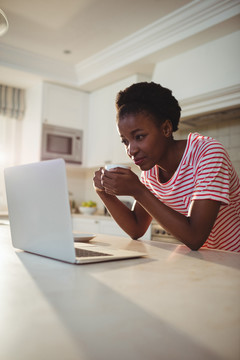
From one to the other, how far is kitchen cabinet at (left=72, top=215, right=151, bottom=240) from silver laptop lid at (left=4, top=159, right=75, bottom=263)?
247cm

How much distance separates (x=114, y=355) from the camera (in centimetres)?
32

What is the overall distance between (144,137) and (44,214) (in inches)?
21.6

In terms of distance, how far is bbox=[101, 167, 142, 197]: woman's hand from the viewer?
41.3 inches

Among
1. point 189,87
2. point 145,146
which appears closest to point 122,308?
point 145,146

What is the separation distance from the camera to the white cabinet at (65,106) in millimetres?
4117

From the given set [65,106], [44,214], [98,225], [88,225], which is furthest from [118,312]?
[65,106]

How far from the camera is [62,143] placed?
13.8 feet

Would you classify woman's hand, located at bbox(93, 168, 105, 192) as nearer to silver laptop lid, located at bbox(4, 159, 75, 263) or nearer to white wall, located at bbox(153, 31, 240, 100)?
silver laptop lid, located at bbox(4, 159, 75, 263)

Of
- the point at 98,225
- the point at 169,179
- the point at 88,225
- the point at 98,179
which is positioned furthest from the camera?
the point at 88,225

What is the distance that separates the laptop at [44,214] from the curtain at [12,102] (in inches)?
144

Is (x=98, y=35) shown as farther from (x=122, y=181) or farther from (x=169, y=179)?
(x=122, y=181)

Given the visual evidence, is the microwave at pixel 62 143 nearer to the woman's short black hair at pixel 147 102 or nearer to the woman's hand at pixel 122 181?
the woman's short black hair at pixel 147 102

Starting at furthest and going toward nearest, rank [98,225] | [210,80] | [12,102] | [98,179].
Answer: [12,102] < [98,225] < [210,80] < [98,179]

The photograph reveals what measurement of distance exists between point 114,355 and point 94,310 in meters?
0.12
